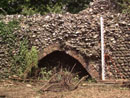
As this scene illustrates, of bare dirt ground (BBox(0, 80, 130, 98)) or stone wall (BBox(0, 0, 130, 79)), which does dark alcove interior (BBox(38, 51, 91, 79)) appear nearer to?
stone wall (BBox(0, 0, 130, 79))

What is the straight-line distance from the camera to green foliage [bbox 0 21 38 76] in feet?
28.6

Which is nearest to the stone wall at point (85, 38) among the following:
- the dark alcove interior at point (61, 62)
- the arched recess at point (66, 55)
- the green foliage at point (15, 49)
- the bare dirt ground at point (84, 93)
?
the arched recess at point (66, 55)

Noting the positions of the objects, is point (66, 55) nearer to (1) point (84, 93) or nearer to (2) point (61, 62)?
(2) point (61, 62)

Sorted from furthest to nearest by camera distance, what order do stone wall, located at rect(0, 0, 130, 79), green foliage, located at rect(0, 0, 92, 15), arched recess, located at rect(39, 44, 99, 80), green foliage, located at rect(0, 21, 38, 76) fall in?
green foliage, located at rect(0, 0, 92, 15) < green foliage, located at rect(0, 21, 38, 76) < arched recess, located at rect(39, 44, 99, 80) < stone wall, located at rect(0, 0, 130, 79)

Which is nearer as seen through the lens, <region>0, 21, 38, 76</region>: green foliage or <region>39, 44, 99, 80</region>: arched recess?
<region>39, 44, 99, 80</region>: arched recess

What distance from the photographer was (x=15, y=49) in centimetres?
893

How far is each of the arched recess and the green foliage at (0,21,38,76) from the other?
1.59 ft

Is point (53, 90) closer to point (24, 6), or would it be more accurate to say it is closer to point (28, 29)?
point (28, 29)

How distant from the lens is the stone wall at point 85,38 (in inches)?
317

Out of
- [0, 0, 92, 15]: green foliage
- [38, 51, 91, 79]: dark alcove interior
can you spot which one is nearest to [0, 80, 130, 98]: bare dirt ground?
[38, 51, 91, 79]: dark alcove interior

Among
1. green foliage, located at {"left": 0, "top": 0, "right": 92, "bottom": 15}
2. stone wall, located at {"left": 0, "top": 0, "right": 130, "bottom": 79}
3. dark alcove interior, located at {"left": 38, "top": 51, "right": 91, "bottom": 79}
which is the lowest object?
dark alcove interior, located at {"left": 38, "top": 51, "right": 91, "bottom": 79}

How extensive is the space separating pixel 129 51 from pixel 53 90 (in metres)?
3.35

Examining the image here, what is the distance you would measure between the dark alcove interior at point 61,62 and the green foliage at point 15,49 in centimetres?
78

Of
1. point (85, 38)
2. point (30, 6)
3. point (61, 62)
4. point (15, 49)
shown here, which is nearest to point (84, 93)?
point (85, 38)
